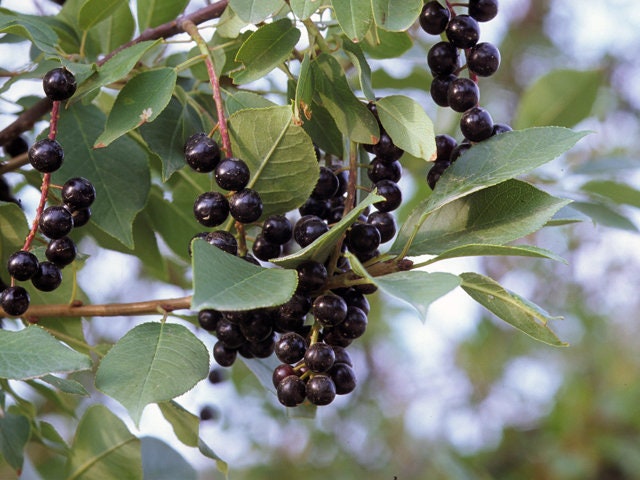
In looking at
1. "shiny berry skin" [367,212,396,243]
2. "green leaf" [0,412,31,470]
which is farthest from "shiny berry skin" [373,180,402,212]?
"green leaf" [0,412,31,470]

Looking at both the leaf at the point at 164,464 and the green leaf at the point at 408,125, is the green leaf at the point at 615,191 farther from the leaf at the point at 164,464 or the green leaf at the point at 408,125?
the leaf at the point at 164,464

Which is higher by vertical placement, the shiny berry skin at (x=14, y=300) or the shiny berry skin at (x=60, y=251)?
the shiny berry skin at (x=60, y=251)

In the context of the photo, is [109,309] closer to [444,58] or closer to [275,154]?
[275,154]

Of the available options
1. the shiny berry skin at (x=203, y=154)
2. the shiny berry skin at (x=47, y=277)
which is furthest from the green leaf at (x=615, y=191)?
the shiny berry skin at (x=47, y=277)

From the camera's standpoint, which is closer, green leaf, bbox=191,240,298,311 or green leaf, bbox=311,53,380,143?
→ green leaf, bbox=191,240,298,311

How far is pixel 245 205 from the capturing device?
63cm

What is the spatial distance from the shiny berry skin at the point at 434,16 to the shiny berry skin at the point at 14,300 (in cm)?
44

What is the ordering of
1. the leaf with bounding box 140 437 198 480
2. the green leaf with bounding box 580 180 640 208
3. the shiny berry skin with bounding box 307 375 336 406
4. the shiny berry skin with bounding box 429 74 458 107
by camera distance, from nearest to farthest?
1. the shiny berry skin with bounding box 307 375 336 406
2. the shiny berry skin with bounding box 429 74 458 107
3. the leaf with bounding box 140 437 198 480
4. the green leaf with bounding box 580 180 640 208

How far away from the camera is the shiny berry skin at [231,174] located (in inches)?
24.9

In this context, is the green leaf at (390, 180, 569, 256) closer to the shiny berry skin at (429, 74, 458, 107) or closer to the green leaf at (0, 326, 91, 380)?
the shiny berry skin at (429, 74, 458, 107)

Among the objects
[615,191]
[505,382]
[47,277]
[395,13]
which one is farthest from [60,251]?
[505,382]

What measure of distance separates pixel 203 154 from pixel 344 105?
146 millimetres

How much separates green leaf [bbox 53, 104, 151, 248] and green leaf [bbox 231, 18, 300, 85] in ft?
0.64

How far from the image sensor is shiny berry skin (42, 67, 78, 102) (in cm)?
66
